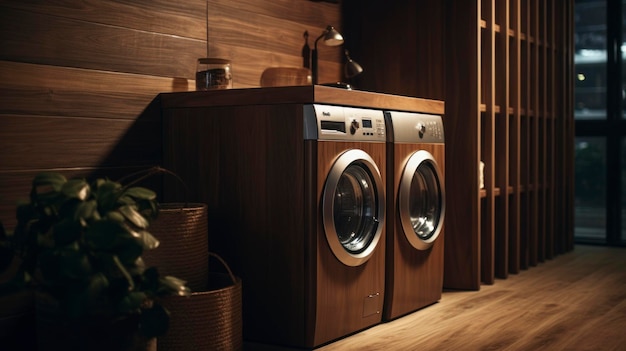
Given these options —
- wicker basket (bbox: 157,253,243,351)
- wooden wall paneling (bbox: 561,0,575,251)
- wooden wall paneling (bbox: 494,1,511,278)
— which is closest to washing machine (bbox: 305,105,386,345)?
wicker basket (bbox: 157,253,243,351)

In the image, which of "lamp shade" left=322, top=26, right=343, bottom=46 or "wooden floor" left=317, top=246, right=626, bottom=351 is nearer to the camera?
"wooden floor" left=317, top=246, right=626, bottom=351

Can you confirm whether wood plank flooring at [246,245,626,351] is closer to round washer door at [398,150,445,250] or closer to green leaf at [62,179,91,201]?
round washer door at [398,150,445,250]

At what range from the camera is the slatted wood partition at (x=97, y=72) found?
8.21 feet

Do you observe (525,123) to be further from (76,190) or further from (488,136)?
(76,190)

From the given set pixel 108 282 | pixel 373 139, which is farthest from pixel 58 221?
pixel 373 139

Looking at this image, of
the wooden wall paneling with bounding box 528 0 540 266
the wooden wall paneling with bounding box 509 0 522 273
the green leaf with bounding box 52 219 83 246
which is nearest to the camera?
the green leaf with bounding box 52 219 83 246

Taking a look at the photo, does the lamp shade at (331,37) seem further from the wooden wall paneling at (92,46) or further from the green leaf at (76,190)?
the green leaf at (76,190)

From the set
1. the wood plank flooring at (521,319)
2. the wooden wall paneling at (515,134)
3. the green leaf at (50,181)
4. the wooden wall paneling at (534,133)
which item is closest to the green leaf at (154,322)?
the green leaf at (50,181)

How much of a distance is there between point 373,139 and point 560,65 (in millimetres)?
2384

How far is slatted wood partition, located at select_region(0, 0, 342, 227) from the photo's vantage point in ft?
8.21

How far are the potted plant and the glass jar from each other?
1.02 metres

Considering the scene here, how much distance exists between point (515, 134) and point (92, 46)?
2.40m

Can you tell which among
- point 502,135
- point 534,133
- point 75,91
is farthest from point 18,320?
point 534,133

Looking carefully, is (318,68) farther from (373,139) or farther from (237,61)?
(373,139)
